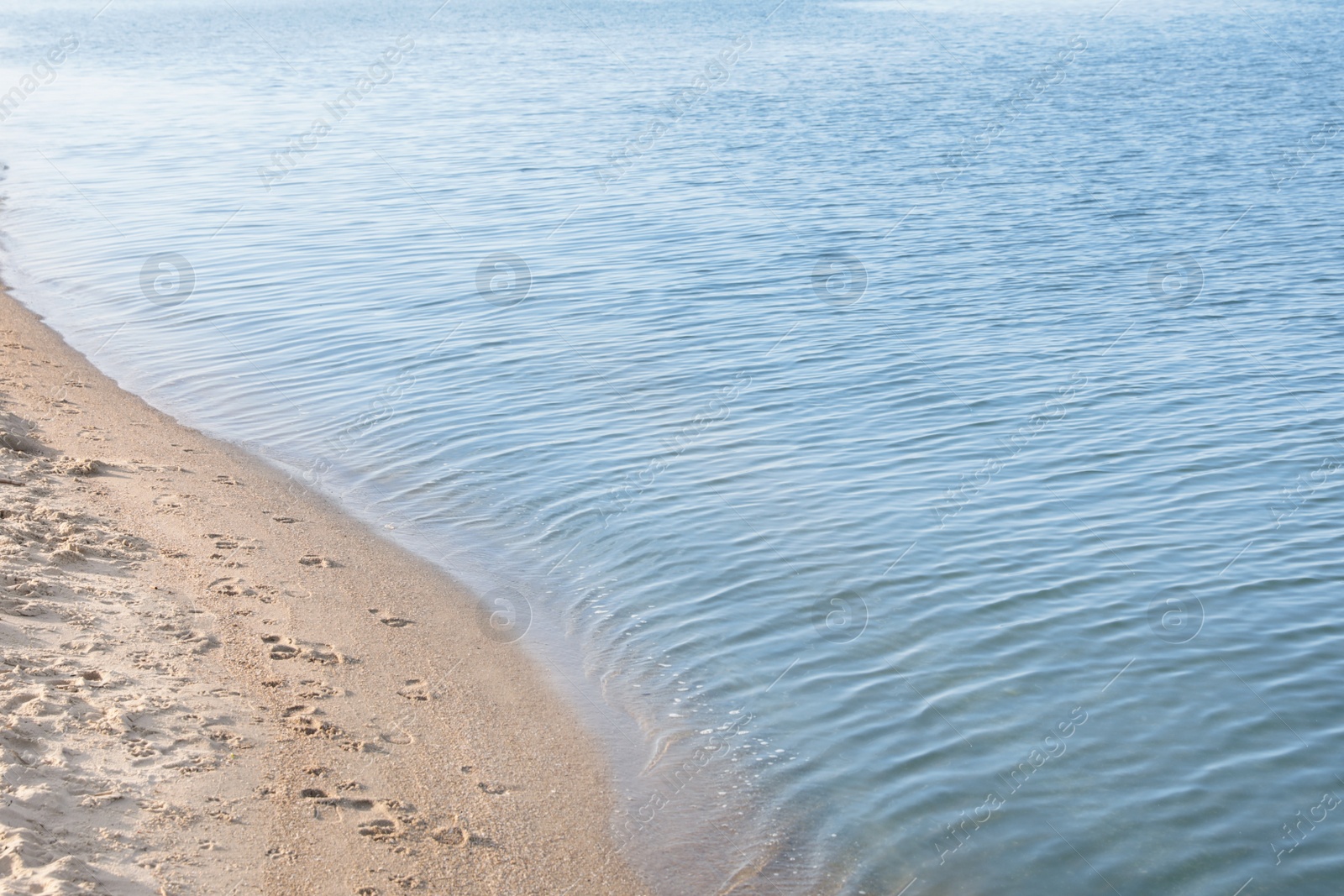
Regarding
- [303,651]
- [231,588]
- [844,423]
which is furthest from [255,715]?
[844,423]

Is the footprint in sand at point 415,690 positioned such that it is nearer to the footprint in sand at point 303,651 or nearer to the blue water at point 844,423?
the footprint in sand at point 303,651

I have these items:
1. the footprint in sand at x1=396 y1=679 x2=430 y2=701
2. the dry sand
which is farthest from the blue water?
the footprint in sand at x1=396 y1=679 x2=430 y2=701

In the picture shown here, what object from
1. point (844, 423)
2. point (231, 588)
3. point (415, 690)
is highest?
point (231, 588)

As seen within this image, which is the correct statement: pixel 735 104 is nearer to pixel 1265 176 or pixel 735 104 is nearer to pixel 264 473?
pixel 1265 176

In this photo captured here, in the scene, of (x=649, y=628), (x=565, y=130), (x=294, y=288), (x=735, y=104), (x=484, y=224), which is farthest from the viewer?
(x=735, y=104)

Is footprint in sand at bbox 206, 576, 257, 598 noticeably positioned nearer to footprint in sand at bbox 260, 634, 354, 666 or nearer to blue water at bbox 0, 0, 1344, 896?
footprint in sand at bbox 260, 634, 354, 666

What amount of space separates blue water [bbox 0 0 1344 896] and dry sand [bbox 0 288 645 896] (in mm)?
476

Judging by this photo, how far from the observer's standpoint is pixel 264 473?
36.1ft

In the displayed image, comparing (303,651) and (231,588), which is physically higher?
(231,588)

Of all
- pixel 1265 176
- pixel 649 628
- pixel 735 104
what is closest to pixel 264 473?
pixel 649 628

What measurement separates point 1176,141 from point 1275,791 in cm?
2088

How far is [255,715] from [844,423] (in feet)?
21.8

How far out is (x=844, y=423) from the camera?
1165cm

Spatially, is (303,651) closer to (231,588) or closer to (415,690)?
(415,690)
